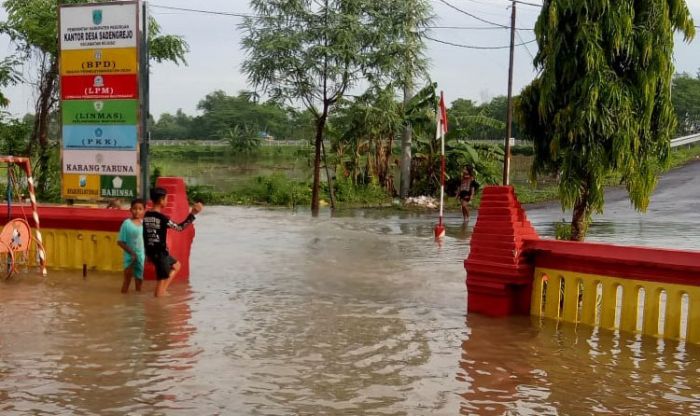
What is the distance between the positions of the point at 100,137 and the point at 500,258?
663 centimetres

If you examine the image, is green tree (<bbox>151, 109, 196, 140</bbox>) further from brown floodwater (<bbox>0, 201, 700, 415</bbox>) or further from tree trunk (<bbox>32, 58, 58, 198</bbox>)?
brown floodwater (<bbox>0, 201, 700, 415</bbox>)

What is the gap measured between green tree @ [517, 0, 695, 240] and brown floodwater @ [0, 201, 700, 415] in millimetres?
2083

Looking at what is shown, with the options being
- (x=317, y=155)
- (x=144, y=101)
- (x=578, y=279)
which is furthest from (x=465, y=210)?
(x=578, y=279)

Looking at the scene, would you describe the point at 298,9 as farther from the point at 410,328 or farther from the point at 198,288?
the point at 410,328

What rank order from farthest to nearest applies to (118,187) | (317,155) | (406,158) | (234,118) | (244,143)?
1. (234,118)
2. (244,143)
3. (406,158)
4. (317,155)
5. (118,187)

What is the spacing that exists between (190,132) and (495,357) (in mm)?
134779

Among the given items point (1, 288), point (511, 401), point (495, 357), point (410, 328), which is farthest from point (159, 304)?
point (511, 401)

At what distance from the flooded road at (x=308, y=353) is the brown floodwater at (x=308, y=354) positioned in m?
0.02

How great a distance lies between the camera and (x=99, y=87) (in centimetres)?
1195

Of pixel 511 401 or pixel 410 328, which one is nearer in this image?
pixel 511 401

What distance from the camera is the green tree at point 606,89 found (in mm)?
8938

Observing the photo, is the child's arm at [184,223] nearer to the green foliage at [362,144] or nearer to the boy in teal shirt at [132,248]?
the boy in teal shirt at [132,248]

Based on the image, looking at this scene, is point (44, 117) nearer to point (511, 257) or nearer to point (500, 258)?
point (500, 258)

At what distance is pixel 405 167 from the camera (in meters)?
27.6
